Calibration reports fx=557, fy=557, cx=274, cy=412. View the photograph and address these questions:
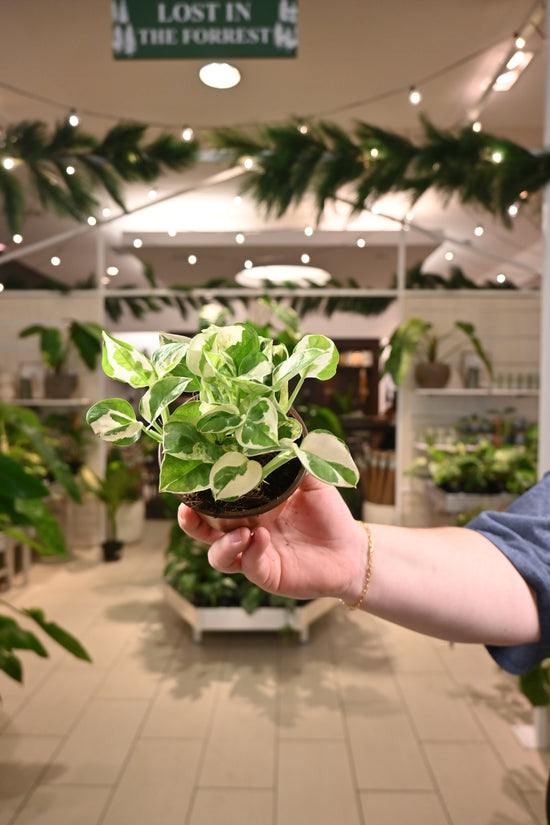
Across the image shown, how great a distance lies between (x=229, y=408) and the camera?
0.51 metres

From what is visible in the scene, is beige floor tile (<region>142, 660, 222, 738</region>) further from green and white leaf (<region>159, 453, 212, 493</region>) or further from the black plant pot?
green and white leaf (<region>159, 453, 212, 493</region>)

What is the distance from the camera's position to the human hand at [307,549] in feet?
2.17

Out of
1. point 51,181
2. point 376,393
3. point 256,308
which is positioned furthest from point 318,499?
point 376,393

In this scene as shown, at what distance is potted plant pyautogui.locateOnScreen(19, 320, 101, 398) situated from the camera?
4.15 m

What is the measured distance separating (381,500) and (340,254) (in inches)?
132

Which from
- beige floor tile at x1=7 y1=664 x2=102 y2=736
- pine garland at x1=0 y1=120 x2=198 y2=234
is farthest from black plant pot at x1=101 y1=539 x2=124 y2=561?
pine garland at x1=0 y1=120 x2=198 y2=234

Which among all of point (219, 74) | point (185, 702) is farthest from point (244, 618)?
point (219, 74)

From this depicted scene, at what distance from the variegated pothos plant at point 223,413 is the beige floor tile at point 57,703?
221 centimetres

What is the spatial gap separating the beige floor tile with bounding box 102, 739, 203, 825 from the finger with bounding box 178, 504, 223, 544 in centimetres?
157

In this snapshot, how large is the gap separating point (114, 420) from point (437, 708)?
243cm

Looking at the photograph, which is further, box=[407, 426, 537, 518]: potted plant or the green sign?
box=[407, 426, 537, 518]: potted plant

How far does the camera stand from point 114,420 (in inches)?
21.9

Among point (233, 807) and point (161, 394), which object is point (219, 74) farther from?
point (233, 807)

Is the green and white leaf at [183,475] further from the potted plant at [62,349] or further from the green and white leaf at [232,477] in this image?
the potted plant at [62,349]
